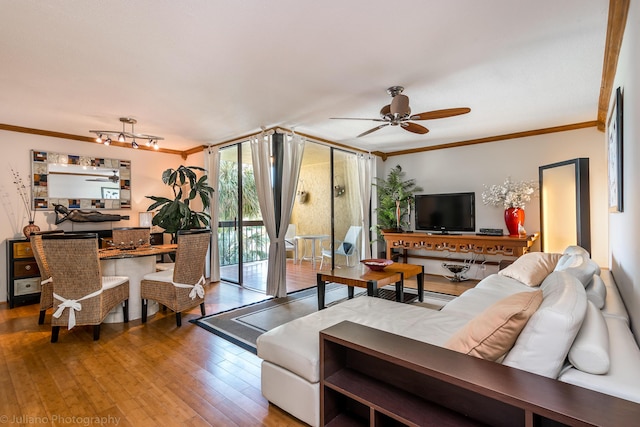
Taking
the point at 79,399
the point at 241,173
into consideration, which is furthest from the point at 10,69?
the point at 241,173

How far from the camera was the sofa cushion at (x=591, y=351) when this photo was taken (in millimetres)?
1104

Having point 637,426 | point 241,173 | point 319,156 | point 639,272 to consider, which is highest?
point 319,156

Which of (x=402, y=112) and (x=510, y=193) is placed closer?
(x=402, y=112)

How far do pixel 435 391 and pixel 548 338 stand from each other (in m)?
0.48

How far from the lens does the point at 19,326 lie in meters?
3.29

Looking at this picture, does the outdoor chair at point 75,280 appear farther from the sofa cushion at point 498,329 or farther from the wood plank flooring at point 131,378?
the sofa cushion at point 498,329

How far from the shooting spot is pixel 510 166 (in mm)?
4922

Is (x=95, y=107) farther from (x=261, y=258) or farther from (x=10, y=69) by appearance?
(x=261, y=258)

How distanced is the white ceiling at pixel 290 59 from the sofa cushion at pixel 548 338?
172cm

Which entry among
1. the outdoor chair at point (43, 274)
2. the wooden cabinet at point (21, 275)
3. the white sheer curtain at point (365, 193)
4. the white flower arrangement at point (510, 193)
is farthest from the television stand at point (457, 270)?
the wooden cabinet at point (21, 275)

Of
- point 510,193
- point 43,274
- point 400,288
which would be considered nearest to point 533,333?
point 400,288

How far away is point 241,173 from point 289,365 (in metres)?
3.99

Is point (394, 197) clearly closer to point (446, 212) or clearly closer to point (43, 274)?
point (446, 212)

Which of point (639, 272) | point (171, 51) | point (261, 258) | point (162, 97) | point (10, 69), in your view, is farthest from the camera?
point (261, 258)
